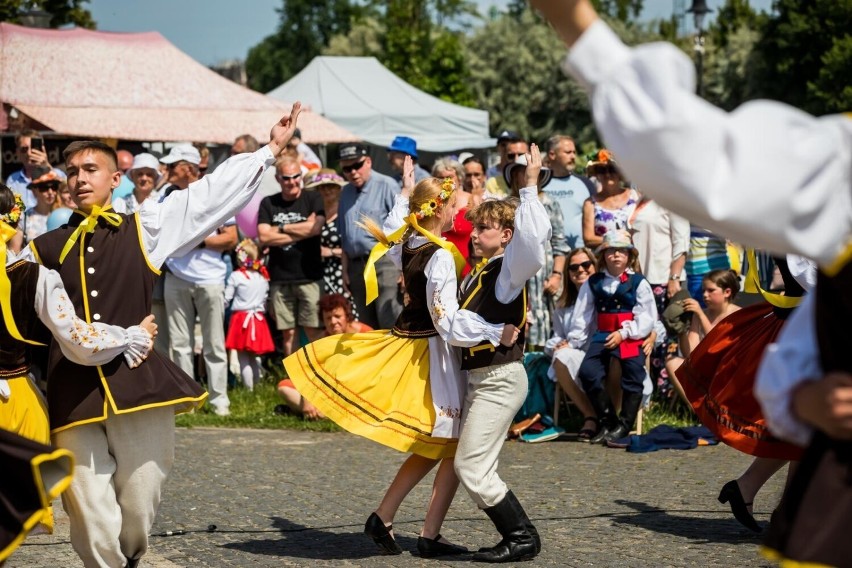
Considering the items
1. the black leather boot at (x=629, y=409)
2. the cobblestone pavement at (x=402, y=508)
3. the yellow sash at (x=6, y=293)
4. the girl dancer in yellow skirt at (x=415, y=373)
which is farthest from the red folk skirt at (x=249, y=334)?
the yellow sash at (x=6, y=293)

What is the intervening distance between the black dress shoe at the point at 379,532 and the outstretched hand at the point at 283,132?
1.82m

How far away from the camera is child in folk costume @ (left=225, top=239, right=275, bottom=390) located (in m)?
11.2

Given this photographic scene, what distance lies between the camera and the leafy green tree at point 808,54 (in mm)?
35969

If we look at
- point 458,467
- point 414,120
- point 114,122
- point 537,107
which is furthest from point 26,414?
point 537,107

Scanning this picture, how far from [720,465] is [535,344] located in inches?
93.1

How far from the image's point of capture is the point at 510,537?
19.4 feet

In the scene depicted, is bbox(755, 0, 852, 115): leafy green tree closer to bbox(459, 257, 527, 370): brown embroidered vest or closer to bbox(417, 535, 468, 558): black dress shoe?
bbox(459, 257, 527, 370): brown embroidered vest

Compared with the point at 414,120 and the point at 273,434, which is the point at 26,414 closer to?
the point at 273,434

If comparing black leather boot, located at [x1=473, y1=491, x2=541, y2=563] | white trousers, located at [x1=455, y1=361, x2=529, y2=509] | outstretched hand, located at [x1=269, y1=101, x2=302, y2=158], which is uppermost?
outstretched hand, located at [x1=269, y1=101, x2=302, y2=158]

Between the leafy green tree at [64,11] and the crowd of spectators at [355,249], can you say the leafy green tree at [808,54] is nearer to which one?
the leafy green tree at [64,11]

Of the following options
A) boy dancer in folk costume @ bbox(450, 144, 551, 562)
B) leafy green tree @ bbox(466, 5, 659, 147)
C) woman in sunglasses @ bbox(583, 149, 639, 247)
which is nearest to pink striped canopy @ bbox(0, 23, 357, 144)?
woman in sunglasses @ bbox(583, 149, 639, 247)

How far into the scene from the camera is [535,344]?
10312mm

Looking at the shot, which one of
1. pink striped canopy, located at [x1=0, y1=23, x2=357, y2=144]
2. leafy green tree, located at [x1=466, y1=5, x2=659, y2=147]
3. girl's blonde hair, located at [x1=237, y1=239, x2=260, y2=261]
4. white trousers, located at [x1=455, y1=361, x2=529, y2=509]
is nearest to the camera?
white trousers, located at [x1=455, y1=361, x2=529, y2=509]

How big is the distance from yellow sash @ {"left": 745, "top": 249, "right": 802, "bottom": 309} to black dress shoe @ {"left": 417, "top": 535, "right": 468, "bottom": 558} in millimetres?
1891
